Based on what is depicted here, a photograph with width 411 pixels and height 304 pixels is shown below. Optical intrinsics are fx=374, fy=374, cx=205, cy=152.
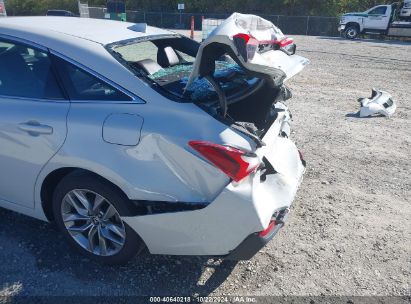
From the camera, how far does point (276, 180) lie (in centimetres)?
271

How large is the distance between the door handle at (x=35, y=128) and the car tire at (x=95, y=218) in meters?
0.35

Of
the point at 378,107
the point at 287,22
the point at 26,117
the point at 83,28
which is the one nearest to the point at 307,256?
the point at 26,117

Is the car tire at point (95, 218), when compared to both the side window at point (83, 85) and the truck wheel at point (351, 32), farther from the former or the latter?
the truck wheel at point (351, 32)

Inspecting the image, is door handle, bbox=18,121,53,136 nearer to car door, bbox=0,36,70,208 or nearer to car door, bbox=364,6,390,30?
car door, bbox=0,36,70,208

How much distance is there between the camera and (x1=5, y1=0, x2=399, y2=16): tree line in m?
33.7

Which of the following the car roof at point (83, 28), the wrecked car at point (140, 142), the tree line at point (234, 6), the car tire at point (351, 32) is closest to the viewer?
the wrecked car at point (140, 142)

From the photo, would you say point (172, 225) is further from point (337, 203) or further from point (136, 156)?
point (337, 203)

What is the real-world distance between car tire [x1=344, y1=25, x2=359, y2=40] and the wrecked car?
25111 millimetres

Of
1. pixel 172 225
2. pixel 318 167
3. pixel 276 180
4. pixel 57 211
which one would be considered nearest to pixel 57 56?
pixel 57 211

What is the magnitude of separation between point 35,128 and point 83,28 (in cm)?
94

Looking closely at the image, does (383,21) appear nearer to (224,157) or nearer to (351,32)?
(351,32)

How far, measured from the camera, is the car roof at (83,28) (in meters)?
2.78

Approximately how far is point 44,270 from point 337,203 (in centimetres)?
281

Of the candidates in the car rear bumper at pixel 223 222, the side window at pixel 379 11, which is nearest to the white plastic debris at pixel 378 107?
the car rear bumper at pixel 223 222
